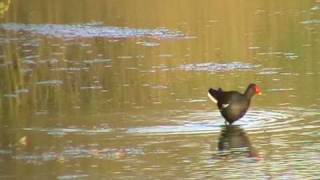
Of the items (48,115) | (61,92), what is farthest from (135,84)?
(48,115)

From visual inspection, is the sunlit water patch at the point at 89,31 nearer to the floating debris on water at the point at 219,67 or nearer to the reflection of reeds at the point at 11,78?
the reflection of reeds at the point at 11,78

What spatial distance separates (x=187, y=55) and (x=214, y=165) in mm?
12272

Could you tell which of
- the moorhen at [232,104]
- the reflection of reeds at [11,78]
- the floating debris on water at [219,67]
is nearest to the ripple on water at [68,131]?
the moorhen at [232,104]

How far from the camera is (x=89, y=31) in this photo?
32250 mm

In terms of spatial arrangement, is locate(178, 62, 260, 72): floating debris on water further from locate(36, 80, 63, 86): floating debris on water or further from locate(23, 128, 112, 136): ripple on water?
locate(23, 128, 112, 136): ripple on water

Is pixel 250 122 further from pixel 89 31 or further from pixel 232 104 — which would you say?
pixel 89 31

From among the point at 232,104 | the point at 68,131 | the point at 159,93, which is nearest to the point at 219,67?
the point at 159,93

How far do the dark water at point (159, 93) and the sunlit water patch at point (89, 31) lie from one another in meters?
0.05

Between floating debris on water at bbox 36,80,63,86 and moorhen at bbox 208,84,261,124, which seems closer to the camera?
moorhen at bbox 208,84,261,124

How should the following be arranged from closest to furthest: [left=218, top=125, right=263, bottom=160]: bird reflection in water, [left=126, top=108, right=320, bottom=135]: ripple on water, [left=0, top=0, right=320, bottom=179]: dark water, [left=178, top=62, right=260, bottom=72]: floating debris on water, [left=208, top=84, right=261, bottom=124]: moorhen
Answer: [left=0, top=0, right=320, bottom=179]: dark water
[left=218, top=125, right=263, bottom=160]: bird reflection in water
[left=126, top=108, right=320, bottom=135]: ripple on water
[left=208, top=84, right=261, bottom=124]: moorhen
[left=178, top=62, right=260, bottom=72]: floating debris on water

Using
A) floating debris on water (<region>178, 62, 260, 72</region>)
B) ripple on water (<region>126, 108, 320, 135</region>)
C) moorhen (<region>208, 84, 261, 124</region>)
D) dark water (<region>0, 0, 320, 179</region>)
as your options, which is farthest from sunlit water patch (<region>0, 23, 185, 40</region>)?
moorhen (<region>208, 84, 261, 124</region>)

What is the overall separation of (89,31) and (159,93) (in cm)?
1195

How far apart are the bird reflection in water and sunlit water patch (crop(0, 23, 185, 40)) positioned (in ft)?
39.2

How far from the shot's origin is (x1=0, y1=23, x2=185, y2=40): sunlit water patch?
30.8m
